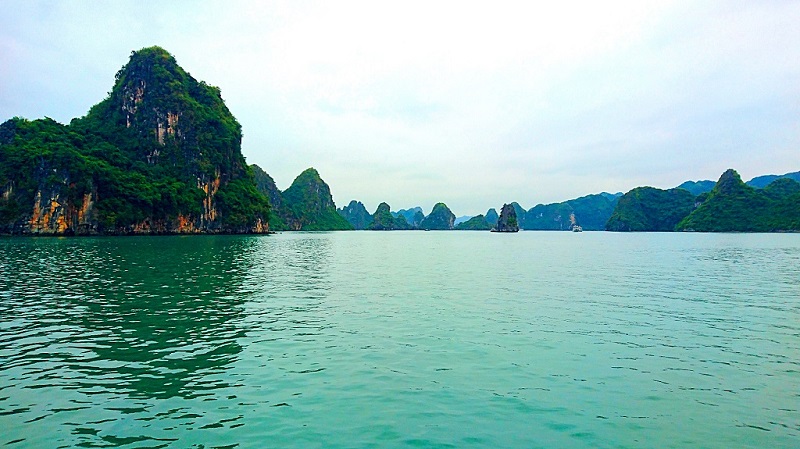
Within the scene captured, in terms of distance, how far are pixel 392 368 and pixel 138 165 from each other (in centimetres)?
15326

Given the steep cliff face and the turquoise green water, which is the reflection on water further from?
the steep cliff face

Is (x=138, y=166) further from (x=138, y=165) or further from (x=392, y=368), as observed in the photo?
(x=392, y=368)

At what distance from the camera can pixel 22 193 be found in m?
109

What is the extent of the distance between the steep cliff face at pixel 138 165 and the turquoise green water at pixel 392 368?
10173 cm

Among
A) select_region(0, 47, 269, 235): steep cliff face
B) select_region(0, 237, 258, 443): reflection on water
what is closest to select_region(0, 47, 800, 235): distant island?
select_region(0, 47, 269, 235): steep cliff face

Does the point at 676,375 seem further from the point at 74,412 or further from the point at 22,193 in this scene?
the point at 22,193

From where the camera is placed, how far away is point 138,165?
141375 mm

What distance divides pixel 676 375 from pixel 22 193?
139 meters

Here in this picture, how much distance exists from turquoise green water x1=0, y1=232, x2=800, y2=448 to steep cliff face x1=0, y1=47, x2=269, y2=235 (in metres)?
102

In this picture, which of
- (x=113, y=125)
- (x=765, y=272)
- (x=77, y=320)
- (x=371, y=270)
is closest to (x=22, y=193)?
(x=113, y=125)

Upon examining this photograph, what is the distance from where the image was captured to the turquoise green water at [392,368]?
32.7 ft

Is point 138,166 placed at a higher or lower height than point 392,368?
higher

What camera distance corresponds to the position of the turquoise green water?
997 cm

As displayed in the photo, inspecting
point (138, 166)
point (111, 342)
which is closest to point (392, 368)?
point (111, 342)
